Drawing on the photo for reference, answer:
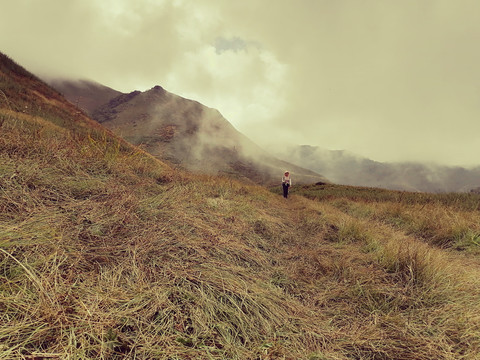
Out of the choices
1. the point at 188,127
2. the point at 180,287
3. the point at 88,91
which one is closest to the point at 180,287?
the point at 180,287

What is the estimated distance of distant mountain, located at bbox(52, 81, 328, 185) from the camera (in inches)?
3947

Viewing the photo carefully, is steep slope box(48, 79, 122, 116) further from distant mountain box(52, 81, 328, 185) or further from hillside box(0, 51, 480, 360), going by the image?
hillside box(0, 51, 480, 360)

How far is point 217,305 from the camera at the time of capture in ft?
5.62

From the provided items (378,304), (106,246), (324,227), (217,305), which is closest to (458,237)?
(324,227)

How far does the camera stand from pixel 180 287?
71.0 inches

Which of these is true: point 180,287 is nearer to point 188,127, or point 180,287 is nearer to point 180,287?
point 180,287

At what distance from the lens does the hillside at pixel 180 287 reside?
49.6 inches

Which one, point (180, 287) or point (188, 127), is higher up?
point (188, 127)

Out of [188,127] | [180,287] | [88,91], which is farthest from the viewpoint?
[88,91]

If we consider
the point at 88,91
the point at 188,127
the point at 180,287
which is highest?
the point at 88,91

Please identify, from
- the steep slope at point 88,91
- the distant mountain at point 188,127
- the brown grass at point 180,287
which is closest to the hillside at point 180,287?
the brown grass at point 180,287

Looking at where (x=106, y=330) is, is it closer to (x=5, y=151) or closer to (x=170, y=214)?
(x=170, y=214)

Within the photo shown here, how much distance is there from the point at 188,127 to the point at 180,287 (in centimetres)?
12618

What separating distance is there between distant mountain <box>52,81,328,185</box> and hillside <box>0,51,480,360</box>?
84540 mm
